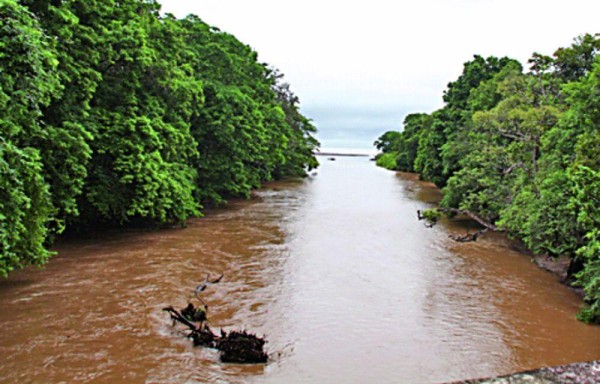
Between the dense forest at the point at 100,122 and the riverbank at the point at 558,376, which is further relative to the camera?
the dense forest at the point at 100,122

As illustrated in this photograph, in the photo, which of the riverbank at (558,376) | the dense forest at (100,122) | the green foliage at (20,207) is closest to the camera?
the riverbank at (558,376)

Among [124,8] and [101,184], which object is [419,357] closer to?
[101,184]

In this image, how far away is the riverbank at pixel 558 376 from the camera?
5.41 ft

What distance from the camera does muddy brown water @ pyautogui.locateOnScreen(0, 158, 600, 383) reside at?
23.6 feet

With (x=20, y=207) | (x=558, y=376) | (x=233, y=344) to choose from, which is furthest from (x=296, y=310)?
(x=558, y=376)

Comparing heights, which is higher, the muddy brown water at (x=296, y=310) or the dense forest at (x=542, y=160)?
the dense forest at (x=542, y=160)

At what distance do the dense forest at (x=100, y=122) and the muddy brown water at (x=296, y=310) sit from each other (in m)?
1.15

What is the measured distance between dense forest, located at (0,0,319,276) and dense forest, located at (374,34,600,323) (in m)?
9.84

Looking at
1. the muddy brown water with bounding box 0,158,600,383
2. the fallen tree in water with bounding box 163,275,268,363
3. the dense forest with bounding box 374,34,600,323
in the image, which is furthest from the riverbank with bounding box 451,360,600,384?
the dense forest with bounding box 374,34,600,323

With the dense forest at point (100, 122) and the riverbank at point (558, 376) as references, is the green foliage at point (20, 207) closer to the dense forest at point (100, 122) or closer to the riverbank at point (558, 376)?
the dense forest at point (100, 122)

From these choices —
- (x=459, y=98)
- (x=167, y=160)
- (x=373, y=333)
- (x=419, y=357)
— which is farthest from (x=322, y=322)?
(x=459, y=98)

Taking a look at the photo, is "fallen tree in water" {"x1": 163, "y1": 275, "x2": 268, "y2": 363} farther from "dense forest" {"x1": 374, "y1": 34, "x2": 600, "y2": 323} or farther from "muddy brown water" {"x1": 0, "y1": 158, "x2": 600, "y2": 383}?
"dense forest" {"x1": 374, "y1": 34, "x2": 600, "y2": 323}

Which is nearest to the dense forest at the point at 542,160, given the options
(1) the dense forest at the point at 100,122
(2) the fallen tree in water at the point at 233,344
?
(2) the fallen tree in water at the point at 233,344

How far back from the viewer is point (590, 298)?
9.48m
